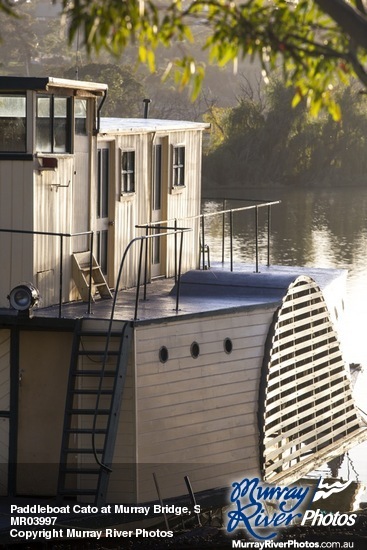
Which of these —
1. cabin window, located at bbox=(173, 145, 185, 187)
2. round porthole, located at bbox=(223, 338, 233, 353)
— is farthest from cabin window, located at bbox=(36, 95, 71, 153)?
cabin window, located at bbox=(173, 145, 185, 187)

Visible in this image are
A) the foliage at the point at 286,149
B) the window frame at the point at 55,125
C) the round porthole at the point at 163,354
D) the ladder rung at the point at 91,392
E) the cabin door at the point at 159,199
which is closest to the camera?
the ladder rung at the point at 91,392

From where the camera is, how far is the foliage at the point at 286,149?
47344mm

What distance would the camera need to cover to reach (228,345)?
14375 mm

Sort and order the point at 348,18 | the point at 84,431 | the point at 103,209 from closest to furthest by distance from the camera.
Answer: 1. the point at 348,18
2. the point at 84,431
3. the point at 103,209

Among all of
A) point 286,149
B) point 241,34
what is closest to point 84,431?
point 241,34

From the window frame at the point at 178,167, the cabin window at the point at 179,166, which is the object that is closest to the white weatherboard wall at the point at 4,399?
the window frame at the point at 178,167

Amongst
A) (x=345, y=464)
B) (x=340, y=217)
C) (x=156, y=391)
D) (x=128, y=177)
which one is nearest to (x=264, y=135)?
(x=340, y=217)

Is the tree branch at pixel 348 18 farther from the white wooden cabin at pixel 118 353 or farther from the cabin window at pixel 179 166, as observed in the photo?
the cabin window at pixel 179 166

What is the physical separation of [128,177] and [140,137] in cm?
64

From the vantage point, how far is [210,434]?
14.1 meters

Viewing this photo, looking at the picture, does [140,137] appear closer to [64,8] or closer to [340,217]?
[64,8]

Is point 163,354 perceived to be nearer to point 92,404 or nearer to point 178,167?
point 92,404

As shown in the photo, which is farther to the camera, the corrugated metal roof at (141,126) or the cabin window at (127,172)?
the cabin window at (127,172)

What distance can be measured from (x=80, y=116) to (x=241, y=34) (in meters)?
7.30
